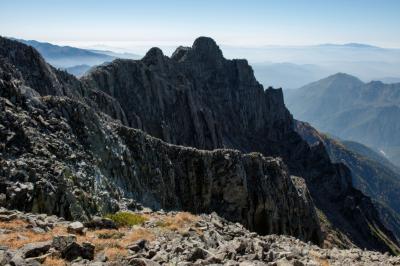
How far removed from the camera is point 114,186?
45.1 meters

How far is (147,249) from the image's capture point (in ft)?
78.7

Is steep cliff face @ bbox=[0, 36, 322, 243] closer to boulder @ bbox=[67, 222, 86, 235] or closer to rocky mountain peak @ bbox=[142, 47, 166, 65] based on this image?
boulder @ bbox=[67, 222, 86, 235]

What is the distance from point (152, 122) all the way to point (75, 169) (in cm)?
11677

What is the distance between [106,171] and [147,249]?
2360 cm

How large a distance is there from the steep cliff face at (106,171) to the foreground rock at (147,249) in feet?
18.0

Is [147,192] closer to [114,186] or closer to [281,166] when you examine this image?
[114,186]

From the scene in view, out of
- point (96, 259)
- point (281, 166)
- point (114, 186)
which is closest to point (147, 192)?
point (114, 186)

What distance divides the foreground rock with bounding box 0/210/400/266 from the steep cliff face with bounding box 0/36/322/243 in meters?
5.49

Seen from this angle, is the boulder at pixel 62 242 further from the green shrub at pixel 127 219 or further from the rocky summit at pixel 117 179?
the green shrub at pixel 127 219

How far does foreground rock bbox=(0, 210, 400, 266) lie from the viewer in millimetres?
20844

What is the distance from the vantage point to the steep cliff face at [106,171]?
1335 inches

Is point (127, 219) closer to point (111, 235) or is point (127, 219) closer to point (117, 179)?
point (111, 235)

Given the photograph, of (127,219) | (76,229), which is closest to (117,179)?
(127,219)

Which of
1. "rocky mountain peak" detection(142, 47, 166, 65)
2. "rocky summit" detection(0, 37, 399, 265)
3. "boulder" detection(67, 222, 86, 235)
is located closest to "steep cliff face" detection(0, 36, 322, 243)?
"rocky summit" detection(0, 37, 399, 265)
